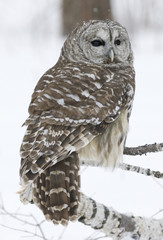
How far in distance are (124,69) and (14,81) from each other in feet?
20.4

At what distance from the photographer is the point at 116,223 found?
3.74 m

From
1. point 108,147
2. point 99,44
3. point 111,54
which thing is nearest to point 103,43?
point 99,44

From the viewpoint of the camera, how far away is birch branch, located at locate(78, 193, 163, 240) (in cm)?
365

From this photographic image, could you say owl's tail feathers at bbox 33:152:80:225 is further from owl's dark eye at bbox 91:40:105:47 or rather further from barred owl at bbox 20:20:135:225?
owl's dark eye at bbox 91:40:105:47

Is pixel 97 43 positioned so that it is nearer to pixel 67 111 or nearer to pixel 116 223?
pixel 67 111

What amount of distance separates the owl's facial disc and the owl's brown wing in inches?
11.5

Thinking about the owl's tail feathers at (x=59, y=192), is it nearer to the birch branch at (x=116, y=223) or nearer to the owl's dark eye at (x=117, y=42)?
the birch branch at (x=116, y=223)

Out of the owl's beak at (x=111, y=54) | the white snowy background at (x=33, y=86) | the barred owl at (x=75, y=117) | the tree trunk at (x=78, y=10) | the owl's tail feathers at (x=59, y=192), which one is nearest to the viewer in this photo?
the owl's tail feathers at (x=59, y=192)

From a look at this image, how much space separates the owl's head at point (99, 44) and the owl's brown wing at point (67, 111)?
0.31m

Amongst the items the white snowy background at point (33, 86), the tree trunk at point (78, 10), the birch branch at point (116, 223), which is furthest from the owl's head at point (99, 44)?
the tree trunk at point (78, 10)

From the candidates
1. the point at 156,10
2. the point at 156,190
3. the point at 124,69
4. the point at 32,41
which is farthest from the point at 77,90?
the point at 32,41

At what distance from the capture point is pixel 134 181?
6.71 m

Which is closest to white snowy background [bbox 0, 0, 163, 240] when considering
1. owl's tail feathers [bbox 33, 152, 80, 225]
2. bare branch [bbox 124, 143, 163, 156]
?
bare branch [bbox 124, 143, 163, 156]

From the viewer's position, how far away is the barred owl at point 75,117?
3625 mm
